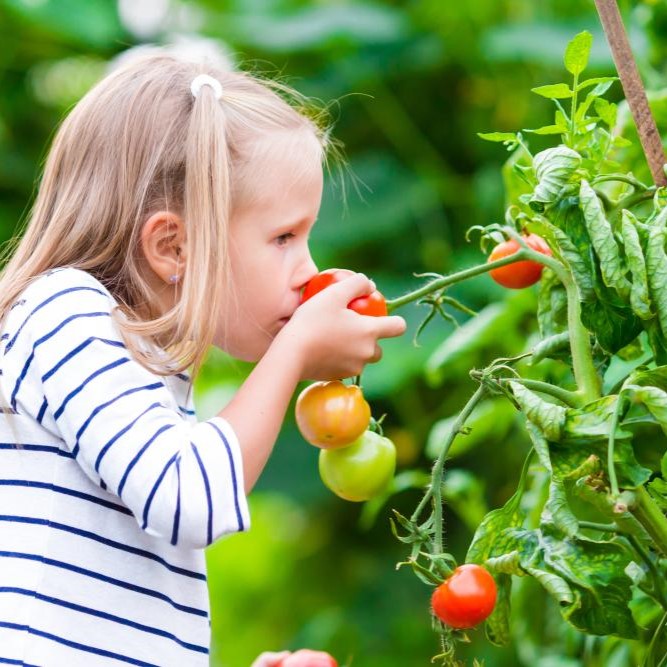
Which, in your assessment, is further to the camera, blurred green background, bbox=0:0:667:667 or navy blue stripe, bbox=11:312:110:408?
blurred green background, bbox=0:0:667:667

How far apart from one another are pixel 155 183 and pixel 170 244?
2.3 inches

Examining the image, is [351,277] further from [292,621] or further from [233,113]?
[292,621]

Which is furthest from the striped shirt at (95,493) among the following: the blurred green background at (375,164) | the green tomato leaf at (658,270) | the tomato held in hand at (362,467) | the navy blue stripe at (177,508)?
the blurred green background at (375,164)

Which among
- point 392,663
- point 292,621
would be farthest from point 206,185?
point 292,621

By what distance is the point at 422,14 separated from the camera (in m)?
2.51

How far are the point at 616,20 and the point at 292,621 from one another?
206 cm

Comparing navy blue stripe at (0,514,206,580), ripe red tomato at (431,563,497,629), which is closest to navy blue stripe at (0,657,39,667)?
Answer: navy blue stripe at (0,514,206,580)

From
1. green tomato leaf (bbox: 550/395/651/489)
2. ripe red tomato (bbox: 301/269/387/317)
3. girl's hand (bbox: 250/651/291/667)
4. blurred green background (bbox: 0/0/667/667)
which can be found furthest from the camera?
blurred green background (bbox: 0/0/667/667)

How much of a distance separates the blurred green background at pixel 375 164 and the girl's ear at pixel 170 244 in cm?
100

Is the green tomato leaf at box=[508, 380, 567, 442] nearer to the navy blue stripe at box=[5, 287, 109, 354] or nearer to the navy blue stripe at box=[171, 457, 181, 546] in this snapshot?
the navy blue stripe at box=[171, 457, 181, 546]

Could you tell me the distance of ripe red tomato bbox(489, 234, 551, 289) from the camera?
99 cm

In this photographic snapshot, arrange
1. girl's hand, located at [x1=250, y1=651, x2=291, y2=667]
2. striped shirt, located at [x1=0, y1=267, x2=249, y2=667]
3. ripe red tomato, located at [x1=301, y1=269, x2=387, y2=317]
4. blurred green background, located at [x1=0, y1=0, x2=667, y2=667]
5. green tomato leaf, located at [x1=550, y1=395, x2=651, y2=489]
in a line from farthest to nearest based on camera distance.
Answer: blurred green background, located at [x1=0, y1=0, x2=667, y2=667] → girl's hand, located at [x1=250, y1=651, x2=291, y2=667] → ripe red tomato, located at [x1=301, y1=269, x2=387, y2=317] → striped shirt, located at [x1=0, y1=267, x2=249, y2=667] → green tomato leaf, located at [x1=550, y1=395, x2=651, y2=489]

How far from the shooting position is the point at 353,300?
0.98 metres

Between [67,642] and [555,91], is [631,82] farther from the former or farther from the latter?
[67,642]
